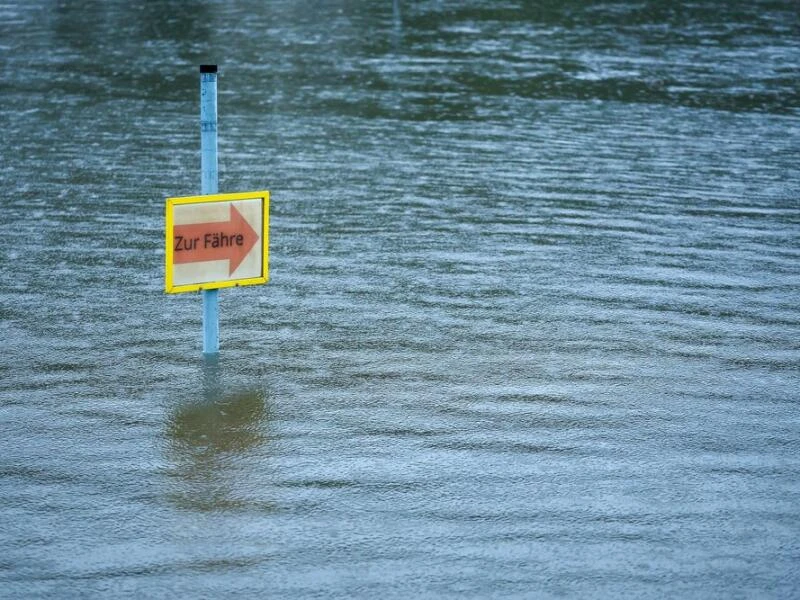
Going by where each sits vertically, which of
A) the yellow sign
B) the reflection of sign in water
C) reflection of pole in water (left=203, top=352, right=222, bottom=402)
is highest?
the yellow sign

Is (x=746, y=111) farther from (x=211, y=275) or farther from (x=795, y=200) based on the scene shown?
(x=211, y=275)

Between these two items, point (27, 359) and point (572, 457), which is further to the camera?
point (27, 359)

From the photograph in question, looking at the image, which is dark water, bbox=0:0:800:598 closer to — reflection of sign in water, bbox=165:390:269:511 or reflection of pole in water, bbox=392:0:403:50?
reflection of sign in water, bbox=165:390:269:511

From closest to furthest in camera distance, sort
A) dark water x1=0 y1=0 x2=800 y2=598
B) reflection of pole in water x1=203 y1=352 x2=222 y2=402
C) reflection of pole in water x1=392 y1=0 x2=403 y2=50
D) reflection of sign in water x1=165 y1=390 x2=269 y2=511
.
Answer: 1. dark water x1=0 y1=0 x2=800 y2=598
2. reflection of sign in water x1=165 y1=390 x2=269 y2=511
3. reflection of pole in water x1=203 y1=352 x2=222 y2=402
4. reflection of pole in water x1=392 y1=0 x2=403 y2=50

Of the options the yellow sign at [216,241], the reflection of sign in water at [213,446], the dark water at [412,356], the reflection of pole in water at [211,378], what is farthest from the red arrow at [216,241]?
the reflection of sign in water at [213,446]

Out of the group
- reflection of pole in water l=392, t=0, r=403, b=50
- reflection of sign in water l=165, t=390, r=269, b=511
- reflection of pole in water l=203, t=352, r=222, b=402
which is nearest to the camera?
reflection of sign in water l=165, t=390, r=269, b=511

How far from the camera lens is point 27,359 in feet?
23.5

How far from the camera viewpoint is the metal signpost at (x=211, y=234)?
266 inches

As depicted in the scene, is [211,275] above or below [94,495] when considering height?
above

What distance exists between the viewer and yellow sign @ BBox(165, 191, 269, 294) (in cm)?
675

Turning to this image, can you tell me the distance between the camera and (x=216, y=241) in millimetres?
6914

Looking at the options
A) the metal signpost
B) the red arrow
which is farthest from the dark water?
the red arrow

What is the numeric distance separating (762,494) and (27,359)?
401cm

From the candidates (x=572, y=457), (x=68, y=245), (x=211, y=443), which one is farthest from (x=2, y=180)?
(x=572, y=457)
